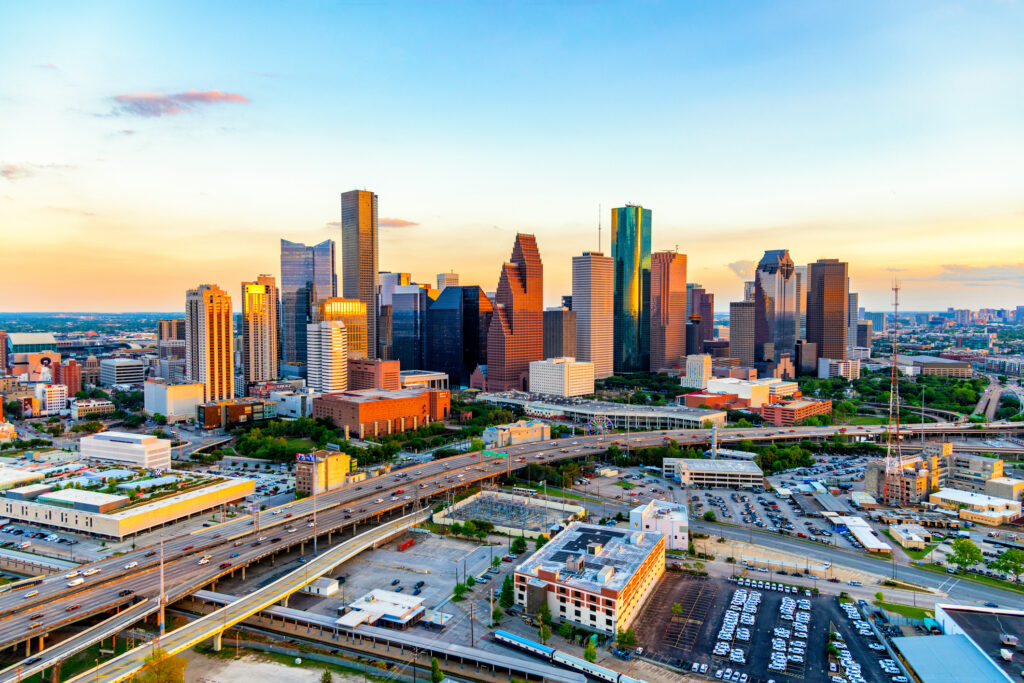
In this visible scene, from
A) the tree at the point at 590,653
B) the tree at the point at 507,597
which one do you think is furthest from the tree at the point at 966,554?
the tree at the point at 507,597

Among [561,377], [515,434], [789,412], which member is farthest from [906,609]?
[561,377]

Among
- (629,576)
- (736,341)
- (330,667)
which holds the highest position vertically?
(736,341)

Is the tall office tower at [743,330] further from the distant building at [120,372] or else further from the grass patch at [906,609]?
the distant building at [120,372]

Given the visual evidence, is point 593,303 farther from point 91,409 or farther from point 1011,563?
point 1011,563

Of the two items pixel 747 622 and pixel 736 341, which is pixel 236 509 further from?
pixel 736 341

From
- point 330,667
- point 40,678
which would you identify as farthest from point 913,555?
point 40,678

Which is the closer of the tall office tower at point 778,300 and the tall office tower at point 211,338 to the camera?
the tall office tower at point 211,338

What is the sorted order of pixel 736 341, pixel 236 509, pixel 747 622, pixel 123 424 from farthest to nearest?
pixel 736 341 → pixel 123 424 → pixel 236 509 → pixel 747 622
